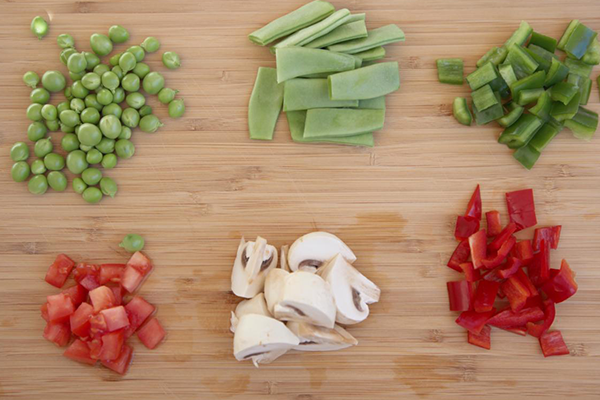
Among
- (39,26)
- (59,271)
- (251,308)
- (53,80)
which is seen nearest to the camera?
(251,308)

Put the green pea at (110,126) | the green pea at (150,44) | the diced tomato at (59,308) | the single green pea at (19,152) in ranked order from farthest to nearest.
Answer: the green pea at (150,44) < the single green pea at (19,152) < the green pea at (110,126) < the diced tomato at (59,308)

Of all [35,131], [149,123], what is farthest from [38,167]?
[149,123]

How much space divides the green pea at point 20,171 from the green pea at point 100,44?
0.93 metres

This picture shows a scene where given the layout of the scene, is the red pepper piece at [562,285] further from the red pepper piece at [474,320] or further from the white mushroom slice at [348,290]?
the white mushroom slice at [348,290]

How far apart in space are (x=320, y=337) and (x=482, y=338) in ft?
3.65

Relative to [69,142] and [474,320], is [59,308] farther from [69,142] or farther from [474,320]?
[474,320]

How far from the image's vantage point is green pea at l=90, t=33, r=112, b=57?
3.91 metres

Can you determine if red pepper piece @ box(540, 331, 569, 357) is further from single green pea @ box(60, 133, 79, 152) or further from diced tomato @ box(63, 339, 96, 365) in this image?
single green pea @ box(60, 133, 79, 152)

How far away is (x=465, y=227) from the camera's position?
Answer: 12.5 ft

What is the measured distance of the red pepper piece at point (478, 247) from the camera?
3715 mm

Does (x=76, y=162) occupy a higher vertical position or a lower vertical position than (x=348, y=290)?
higher

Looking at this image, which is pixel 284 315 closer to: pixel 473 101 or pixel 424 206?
pixel 424 206

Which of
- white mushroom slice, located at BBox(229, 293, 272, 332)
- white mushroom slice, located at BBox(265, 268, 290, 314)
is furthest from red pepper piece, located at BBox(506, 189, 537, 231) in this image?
white mushroom slice, located at BBox(229, 293, 272, 332)

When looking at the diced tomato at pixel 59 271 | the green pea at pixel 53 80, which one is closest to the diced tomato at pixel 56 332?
the diced tomato at pixel 59 271
